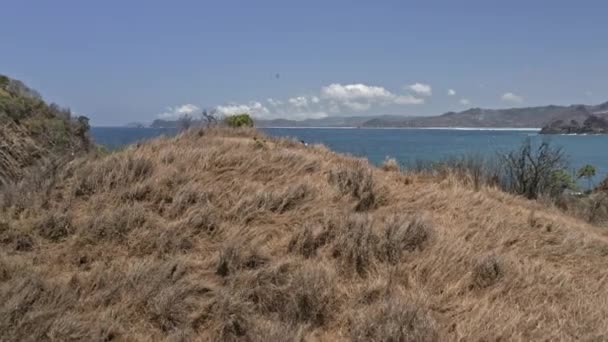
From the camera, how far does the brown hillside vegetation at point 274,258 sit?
16.6 feet

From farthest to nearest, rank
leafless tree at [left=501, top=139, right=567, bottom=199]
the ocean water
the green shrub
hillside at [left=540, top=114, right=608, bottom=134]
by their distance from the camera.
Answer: hillside at [left=540, top=114, right=608, bottom=134] → the green shrub → the ocean water → leafless tree at [left=501, top=139, right=567, bottom=199]

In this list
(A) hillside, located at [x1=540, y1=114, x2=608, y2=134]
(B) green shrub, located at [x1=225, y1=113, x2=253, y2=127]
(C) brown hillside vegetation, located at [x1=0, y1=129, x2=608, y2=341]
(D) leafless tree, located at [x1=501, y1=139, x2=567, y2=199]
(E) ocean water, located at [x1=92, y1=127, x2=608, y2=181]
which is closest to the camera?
(C) brown hillside vegetation, located at [x1=0, y1=129, x2=608, y2=341]

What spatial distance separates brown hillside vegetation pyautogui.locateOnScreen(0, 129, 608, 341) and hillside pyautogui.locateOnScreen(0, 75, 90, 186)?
2.11 m

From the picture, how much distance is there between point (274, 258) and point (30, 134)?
12.4 metres

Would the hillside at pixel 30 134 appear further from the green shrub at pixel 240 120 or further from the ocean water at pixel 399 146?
the green shrub at pixel 240 120

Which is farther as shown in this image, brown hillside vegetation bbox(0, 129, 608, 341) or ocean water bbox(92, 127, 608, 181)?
ocean water bbox(92, 127, 608, 181)

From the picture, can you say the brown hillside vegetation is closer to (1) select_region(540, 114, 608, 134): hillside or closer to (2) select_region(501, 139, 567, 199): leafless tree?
(2) select_region(501, 139, 567, 199): leafless tree

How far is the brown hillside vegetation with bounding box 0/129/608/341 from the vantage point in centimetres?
506

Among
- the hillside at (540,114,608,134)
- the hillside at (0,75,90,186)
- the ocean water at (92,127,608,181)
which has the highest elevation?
the hillside at (0,75,90,186)

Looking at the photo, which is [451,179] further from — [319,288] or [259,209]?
[319,288]

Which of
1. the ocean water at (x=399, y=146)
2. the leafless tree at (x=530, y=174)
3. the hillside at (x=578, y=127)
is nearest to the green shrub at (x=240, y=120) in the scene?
the ocean water at (x=399, y=146)

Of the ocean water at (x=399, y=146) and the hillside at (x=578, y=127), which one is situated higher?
the ocean water at (x=399, y=146)

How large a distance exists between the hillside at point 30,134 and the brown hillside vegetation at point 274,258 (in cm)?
211

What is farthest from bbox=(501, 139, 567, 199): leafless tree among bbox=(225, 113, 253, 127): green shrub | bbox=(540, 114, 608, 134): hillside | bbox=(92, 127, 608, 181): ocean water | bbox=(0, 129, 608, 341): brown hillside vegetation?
bbox=(540, 114, 608, 134): hillside
